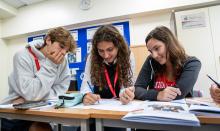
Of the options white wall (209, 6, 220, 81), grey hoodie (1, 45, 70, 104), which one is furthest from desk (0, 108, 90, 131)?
white wall (209, 6, 220, 81)

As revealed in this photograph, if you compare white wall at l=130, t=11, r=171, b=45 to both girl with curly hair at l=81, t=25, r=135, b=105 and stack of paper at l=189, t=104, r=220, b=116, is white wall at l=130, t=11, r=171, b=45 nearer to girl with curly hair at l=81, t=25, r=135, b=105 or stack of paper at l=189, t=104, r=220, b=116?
girl with curly hair at l=81, t=25, r=135, b=105

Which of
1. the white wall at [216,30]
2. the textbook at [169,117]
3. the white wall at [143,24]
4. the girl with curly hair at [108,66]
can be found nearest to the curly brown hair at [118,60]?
the girl with curly hair at [108,66]

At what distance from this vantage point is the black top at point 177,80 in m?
1.10

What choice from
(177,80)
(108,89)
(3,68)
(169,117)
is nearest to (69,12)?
(3,68)

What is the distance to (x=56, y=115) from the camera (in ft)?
2.85

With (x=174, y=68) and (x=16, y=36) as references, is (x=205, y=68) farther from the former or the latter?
(x=16, y=36)

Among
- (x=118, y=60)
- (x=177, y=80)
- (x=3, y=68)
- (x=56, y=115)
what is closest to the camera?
(x=56, y=115)

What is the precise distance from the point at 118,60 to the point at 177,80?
458 mm

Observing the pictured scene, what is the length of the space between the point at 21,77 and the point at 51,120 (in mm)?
447

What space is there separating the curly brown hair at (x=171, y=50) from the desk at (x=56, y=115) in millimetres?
709

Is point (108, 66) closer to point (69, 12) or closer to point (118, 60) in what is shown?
point (118, 60)

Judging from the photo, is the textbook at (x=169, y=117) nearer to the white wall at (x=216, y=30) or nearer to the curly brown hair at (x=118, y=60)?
the curly brown hair at (x=118, y=60)

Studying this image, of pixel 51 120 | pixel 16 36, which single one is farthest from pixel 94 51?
pixel 16 36

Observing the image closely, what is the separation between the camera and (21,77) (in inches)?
47.5
